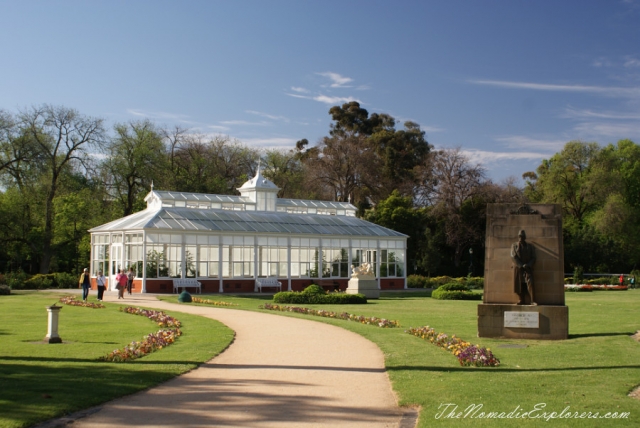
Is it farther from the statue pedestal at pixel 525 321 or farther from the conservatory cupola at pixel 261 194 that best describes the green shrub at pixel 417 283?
the statue pedestal at pixel 525 321

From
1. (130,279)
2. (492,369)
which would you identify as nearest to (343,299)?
(130,279)

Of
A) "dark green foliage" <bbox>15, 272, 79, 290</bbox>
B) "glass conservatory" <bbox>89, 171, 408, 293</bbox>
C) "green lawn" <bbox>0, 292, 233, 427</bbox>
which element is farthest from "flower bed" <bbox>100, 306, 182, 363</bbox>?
"dark green foliage" <bbox>15, 272, 79, 290</bbox>

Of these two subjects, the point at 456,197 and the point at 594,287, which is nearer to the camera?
the point at 594,287

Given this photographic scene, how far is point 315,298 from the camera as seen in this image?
102 ft

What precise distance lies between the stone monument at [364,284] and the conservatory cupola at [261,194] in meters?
14.5

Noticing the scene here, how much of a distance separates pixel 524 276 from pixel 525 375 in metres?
5.29

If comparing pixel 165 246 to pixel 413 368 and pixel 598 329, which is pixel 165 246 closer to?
pixel 598 329

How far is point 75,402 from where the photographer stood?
29.1 feet

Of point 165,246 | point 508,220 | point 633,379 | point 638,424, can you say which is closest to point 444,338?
point 508,220

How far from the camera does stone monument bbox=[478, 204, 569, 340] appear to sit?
637 inches

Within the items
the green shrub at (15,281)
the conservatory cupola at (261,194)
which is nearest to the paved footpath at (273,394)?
the green shrub at (15,281)

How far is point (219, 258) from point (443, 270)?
81.9 feet

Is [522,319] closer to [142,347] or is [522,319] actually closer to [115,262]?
[142,347]

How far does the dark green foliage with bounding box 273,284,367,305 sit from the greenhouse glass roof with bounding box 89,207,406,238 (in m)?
11.9
